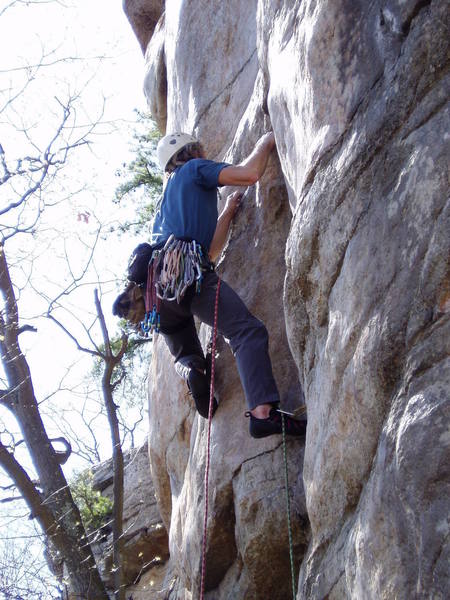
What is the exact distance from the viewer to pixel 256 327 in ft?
17.5

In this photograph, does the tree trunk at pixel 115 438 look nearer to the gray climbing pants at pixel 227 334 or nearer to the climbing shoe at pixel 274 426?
the gray climbing pants at pixel 227 334

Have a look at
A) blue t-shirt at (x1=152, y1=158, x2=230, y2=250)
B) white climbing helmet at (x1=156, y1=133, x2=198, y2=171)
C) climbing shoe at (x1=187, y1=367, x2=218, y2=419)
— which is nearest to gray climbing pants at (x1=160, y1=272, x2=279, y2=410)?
climbing shoe at (x1=187, y1=367, x2=218, y2=419)

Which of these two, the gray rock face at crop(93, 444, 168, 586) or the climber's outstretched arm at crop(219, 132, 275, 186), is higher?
the climber's outstretched arm at crop(219, 132, 275, 186)

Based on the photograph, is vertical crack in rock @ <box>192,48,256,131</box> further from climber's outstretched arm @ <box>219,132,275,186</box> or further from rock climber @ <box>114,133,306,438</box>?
climber's outstretched arm @ <box>219,132,275,186</box>

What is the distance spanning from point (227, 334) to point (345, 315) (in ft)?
5.38

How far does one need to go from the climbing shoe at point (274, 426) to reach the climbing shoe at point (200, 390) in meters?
0.74

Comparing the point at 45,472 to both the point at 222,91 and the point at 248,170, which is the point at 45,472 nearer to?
the point at 222,91

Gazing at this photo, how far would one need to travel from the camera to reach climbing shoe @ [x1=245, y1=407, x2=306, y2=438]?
4.98 meters

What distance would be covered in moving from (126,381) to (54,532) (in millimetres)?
4459

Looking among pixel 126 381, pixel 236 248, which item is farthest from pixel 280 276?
pixel 126 381

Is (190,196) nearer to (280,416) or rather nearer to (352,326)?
(280,416)

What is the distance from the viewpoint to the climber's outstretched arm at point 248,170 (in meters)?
5.69

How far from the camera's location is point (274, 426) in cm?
497

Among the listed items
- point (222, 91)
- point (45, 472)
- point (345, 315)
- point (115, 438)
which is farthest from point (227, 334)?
point (45, 472)
